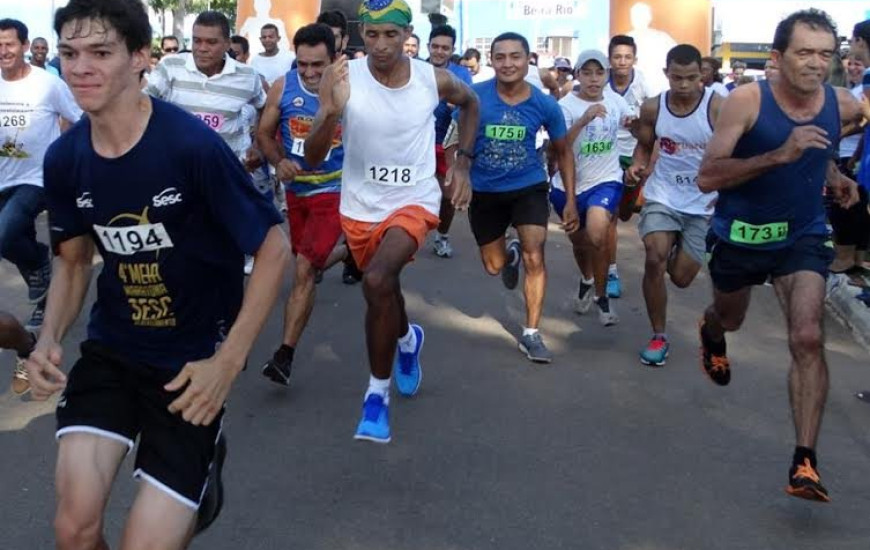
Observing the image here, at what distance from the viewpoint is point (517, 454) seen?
5508 millimetres

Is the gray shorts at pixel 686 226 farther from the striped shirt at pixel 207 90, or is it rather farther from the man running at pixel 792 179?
the striped shirt at pixel 207 90

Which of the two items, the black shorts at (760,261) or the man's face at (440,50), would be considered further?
the man's face at (440,50)

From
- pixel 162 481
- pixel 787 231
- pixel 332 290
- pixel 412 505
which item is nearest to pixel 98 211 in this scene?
pixel 162 481

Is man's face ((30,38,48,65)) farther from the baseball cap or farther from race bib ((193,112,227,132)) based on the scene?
the baseball cap

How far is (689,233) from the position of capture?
743 centimetres

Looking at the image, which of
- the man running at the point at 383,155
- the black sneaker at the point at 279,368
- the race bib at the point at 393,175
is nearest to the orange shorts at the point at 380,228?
the man running at the point at 383,155

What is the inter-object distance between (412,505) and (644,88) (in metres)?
7.51

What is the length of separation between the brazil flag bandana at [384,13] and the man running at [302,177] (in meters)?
1.15

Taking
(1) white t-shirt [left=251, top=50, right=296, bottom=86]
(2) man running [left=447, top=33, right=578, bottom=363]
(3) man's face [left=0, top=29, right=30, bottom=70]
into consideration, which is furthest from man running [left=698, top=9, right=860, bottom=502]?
(1) white t-shirt [left=251, top=50, right=296, bottom=86]

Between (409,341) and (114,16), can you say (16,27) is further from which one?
(114,16)

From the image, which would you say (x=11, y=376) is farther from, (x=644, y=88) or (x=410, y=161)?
(x=644, y=88)

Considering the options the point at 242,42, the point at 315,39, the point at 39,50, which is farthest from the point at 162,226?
the point at 39,50

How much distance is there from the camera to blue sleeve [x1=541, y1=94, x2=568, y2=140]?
24.9 ft

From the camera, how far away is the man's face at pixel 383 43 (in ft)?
18.6
